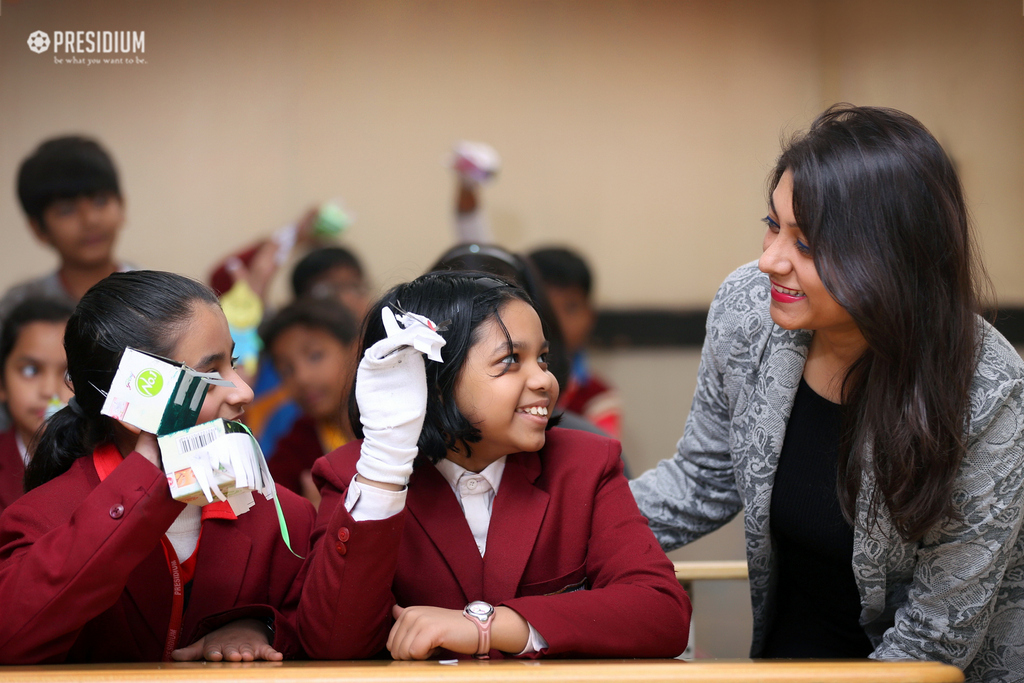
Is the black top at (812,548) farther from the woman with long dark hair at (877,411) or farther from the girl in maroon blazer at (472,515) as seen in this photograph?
the girl in maroon blazer at (472,515)

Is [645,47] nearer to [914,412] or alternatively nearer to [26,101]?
[26,101]

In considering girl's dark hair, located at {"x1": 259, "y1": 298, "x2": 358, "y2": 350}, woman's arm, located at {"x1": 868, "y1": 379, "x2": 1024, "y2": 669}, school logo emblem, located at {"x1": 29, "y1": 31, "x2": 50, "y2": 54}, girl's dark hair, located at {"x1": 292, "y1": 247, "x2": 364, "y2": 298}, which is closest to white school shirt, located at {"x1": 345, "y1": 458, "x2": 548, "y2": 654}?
woman's arm, located at {"x1": 868, "y1": 379, "x2": 1024, "y2": 669}

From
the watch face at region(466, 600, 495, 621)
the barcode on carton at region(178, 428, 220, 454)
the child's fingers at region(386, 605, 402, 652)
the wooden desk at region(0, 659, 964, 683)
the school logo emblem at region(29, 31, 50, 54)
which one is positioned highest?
the school logo emblem at region(29, 31, 50, 54)

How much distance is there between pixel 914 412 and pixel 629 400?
8.60 ft

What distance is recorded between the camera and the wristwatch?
108 centimetres

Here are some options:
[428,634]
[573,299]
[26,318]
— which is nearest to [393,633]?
[428,634]

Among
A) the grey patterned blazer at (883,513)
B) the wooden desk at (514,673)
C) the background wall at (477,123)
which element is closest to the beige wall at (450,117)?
the background wall at (477,123)

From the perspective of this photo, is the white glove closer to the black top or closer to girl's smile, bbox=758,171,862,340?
girl's smile, bbox=758,171,862,340

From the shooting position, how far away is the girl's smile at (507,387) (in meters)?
1.22

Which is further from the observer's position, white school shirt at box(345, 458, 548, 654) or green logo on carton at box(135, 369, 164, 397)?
white school shirt at box(345, 458, 548, 654)

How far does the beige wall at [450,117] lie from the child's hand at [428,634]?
2.74 metres

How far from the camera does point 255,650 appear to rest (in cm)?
115

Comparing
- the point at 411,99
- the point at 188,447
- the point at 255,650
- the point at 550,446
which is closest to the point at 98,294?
the point at 188,447

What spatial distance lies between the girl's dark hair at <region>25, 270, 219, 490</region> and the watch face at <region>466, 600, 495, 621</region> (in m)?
0.54
